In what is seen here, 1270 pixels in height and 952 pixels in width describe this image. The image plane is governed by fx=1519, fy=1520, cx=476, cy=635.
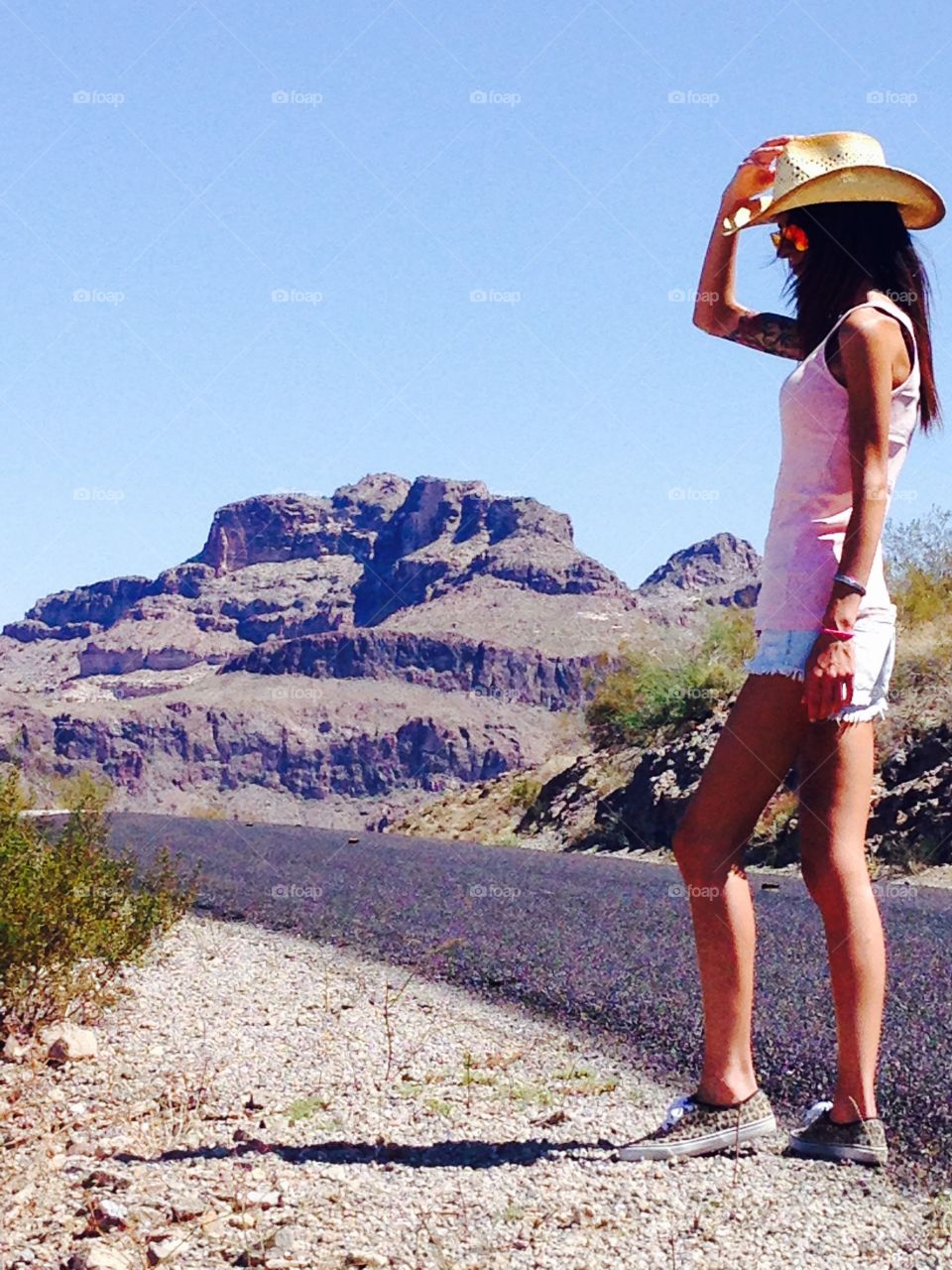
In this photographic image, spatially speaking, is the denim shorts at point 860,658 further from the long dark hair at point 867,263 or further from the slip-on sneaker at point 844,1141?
the slip-on sneaker at point 844,1141

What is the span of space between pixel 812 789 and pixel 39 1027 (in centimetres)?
363

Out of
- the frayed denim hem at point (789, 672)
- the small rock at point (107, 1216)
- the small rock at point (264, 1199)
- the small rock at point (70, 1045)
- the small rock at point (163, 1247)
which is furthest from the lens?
the small rock at point (70, 1045)

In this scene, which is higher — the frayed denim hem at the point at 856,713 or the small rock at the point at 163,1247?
the frayed denim hem at the point at 856,713

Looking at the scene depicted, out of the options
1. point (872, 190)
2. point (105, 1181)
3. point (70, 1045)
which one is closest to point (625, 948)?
point (70, 1045)

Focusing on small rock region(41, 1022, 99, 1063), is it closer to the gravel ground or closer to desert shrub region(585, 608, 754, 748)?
the gravel ground

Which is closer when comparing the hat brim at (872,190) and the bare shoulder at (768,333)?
the hat brim at (872,190)

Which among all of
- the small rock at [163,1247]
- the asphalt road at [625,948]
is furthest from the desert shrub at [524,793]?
the small rock at [163,1247]

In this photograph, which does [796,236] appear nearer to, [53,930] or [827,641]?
[827,641]

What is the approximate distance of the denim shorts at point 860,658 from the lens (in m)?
3.72

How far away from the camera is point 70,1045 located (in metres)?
5.64

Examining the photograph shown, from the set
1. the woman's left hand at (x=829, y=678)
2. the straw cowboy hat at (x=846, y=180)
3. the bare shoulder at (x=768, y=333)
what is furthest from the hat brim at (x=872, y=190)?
the woman's left hand at (x=829, y=678)

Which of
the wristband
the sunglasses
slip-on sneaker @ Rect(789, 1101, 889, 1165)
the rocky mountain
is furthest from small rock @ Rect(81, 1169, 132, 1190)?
the rocky mountain

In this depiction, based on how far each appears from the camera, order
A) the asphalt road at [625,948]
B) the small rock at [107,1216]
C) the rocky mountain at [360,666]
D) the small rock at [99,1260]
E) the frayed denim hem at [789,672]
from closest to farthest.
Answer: the small rock at [99,1260] < the small rock at [107,1216] < the frayed denim hem at [789,672] < the asphalt road at [625,948] < the rocky mountain at [360,666]

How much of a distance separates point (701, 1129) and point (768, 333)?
7.17 feet
